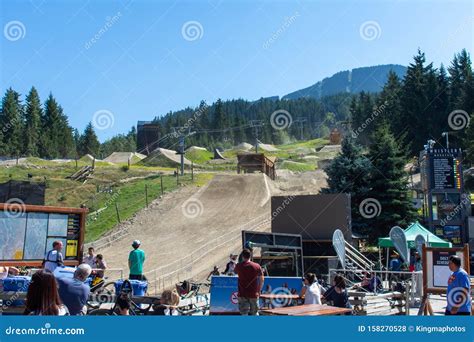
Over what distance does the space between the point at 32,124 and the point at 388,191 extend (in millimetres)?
74929

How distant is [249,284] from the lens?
9062 mm

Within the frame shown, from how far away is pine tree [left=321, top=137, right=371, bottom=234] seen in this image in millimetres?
32875

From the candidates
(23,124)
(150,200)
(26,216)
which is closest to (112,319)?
(26,216)

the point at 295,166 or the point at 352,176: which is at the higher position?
the point at 295,166

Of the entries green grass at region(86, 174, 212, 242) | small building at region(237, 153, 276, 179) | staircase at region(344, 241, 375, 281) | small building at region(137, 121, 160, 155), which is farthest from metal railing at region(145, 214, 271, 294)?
small building at region(137, 121, 160, 155)

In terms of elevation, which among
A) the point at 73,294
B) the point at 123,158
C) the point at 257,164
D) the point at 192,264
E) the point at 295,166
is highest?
the point at 123,158

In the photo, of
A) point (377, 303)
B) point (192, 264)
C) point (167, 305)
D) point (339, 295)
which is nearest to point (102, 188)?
point (192, 264)

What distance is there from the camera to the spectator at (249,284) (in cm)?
905

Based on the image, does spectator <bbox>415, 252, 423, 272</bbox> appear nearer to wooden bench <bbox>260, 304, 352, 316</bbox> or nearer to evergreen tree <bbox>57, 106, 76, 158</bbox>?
wooden bench <bbox>260, 304, 352, 316</bbox>

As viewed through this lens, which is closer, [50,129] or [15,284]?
[15,284]

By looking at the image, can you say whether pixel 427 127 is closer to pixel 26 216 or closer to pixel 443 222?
pixel 443 222

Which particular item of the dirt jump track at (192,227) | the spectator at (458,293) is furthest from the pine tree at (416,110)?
the spectator at (458,293)

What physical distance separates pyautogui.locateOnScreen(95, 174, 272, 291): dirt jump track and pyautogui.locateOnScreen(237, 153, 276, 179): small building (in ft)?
25.0

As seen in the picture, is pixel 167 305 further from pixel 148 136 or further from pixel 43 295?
pixel 148 136
